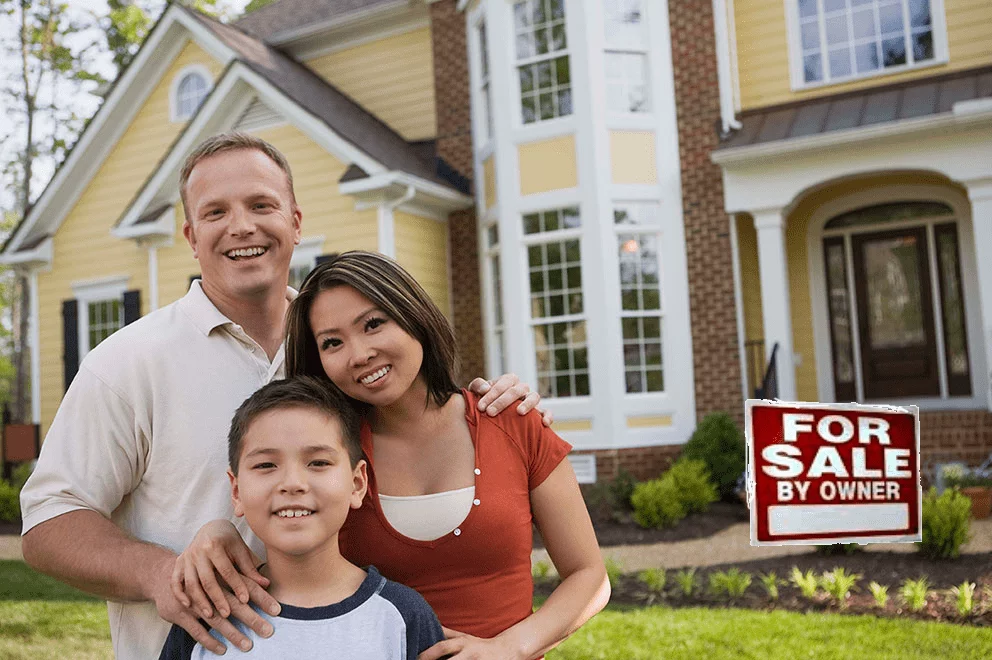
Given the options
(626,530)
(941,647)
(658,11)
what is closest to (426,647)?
(941,647)

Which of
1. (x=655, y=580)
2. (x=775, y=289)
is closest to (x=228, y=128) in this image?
(x=775, y=289)

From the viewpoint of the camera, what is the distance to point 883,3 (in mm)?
11047

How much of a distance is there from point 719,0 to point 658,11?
76cm

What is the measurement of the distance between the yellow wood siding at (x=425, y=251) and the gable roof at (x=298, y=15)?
361 centimetres

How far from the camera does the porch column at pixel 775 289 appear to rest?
10.5 meters

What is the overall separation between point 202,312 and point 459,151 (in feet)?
35.4

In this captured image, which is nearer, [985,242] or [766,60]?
[985,242]

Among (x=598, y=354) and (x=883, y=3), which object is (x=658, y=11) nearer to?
(x=883, y=3)

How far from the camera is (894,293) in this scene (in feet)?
38.6

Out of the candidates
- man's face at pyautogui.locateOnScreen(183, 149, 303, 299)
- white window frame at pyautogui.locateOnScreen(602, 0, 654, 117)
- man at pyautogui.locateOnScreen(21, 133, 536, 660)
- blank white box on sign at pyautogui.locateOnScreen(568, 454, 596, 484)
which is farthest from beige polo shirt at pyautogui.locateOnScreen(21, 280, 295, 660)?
white window frame at pyautogui.locateOnScreen(602, 0, 654, 117)

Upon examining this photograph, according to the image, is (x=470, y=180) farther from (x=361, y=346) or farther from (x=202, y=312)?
(x=361, y=346)

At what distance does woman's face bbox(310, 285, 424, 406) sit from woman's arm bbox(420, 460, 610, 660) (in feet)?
1.50

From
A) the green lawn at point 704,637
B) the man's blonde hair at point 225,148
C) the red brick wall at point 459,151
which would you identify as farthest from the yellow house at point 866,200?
the man's blonde hair at point 225,148

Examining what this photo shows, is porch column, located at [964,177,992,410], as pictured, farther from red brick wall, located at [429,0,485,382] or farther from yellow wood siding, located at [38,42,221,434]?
yellow wood siding, located at [38,42,221,434]
